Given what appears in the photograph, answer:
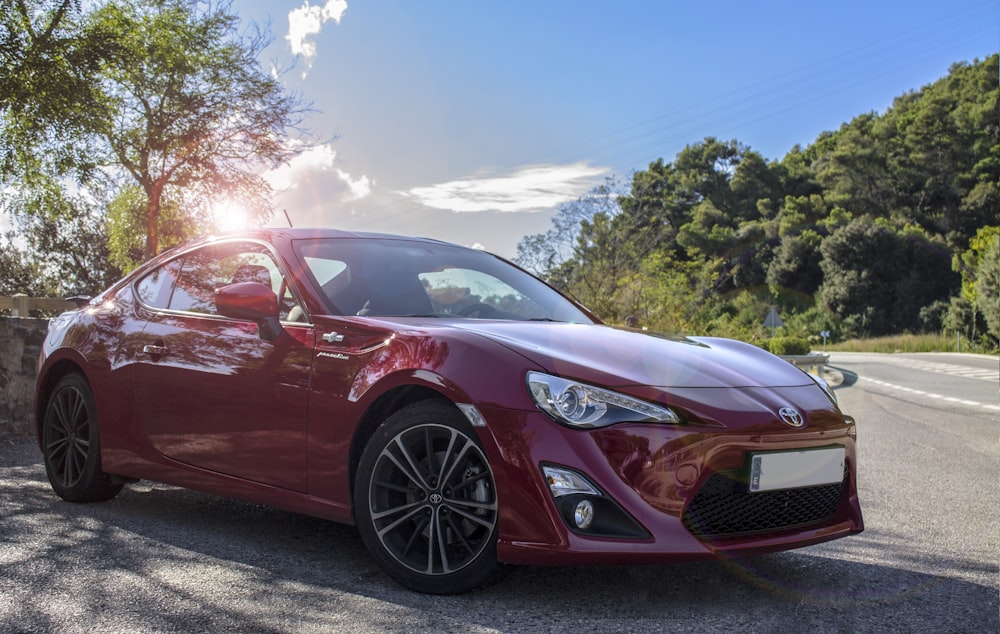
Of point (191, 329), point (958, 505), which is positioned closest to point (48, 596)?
point (191, 329)

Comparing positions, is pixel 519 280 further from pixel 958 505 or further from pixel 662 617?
pixel 958 505

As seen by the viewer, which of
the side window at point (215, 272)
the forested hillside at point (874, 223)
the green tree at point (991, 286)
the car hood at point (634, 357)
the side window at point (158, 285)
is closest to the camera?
the car hood at point (634, 357)

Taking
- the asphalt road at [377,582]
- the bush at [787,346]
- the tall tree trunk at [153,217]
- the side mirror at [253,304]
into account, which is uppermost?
the tall tree trunk at [153,217]

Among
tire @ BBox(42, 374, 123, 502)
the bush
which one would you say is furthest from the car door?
the bush

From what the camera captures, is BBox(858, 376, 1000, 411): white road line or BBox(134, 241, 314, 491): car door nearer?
BBox(134, 241, 314, 491): car door

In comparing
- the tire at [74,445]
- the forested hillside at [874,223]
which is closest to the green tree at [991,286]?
the forested hillside at [874,223]

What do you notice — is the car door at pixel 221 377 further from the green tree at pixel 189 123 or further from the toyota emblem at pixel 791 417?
the green tree at pixel 189 123

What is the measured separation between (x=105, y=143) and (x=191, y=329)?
19.2 meters

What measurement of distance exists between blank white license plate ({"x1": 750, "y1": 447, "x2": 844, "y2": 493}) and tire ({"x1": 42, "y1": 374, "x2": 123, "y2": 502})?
346 centimetres

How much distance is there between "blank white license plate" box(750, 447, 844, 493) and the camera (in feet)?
10.2

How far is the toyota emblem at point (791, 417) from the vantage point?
3.26m

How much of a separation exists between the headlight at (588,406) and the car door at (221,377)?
3.67ft

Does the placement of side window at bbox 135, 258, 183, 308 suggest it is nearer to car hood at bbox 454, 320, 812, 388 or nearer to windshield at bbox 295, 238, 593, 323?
windshield at bbox 295, 238, 593, 323

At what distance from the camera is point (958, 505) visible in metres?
5.41
